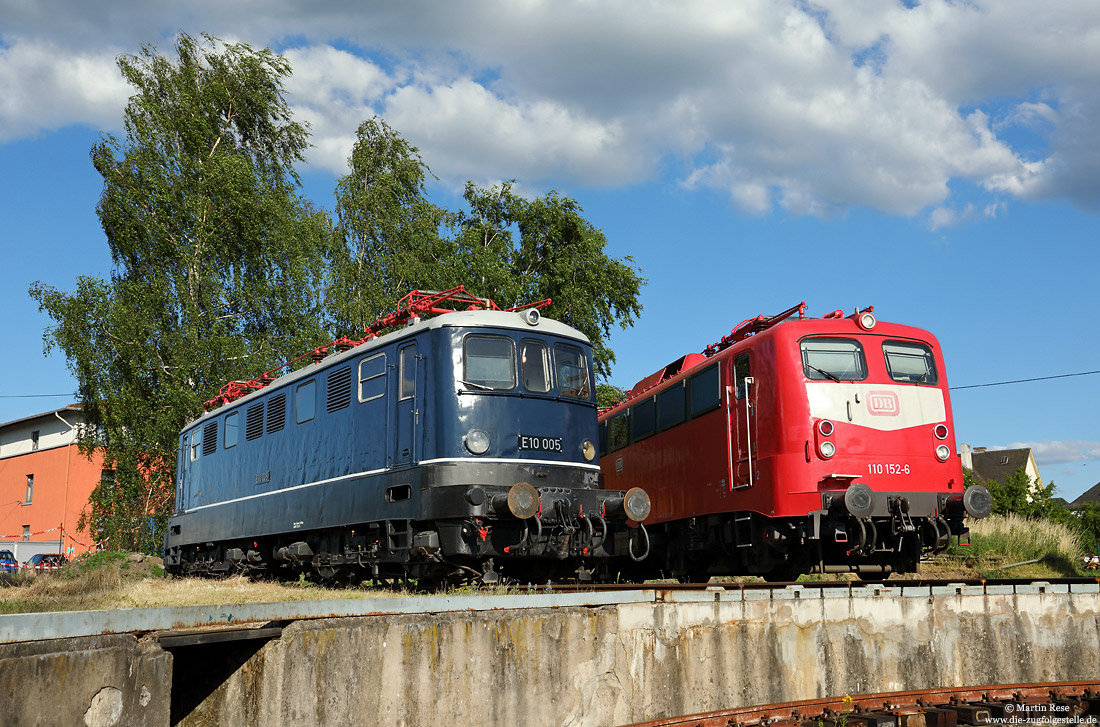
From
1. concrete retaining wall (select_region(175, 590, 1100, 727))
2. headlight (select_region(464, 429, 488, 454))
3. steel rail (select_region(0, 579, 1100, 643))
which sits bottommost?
concrete retaining wall (select_region(175, 590, 1100, 727))

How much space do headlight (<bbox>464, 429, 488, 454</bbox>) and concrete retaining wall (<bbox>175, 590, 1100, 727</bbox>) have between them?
3554mm

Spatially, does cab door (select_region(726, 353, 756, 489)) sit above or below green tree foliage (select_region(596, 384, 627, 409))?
below

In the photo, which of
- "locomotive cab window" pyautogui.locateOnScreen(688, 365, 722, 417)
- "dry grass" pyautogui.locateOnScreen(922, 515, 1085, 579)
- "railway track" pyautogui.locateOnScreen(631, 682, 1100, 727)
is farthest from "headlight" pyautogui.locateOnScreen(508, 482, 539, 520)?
"dry grass" pyautogui.locateOnScreen(922, 515, 1085, 579)

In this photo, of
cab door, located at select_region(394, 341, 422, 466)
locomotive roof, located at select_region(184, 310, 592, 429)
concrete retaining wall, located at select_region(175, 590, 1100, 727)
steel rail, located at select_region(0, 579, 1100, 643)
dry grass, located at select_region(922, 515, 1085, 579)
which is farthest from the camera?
dry grass, located at select_region(922, 515, 1085, 579)

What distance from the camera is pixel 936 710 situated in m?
8.59

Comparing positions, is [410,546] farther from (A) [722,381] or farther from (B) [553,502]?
(A) [722,381]

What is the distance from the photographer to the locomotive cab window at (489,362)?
11.3 meters

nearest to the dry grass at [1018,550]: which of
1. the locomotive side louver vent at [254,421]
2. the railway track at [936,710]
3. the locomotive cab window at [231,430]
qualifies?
the railway track at [936,710]

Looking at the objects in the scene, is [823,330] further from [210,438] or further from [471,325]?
[210,438]

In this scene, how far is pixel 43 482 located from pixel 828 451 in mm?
40327

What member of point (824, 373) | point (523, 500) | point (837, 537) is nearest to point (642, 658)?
point (523, 500)

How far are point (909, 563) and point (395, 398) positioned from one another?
23.5 feet

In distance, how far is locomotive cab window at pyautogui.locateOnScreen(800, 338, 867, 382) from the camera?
1212cm

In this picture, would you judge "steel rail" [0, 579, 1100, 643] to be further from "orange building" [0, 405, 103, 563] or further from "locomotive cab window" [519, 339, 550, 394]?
"orange building" [0, 405, 103, 563]
